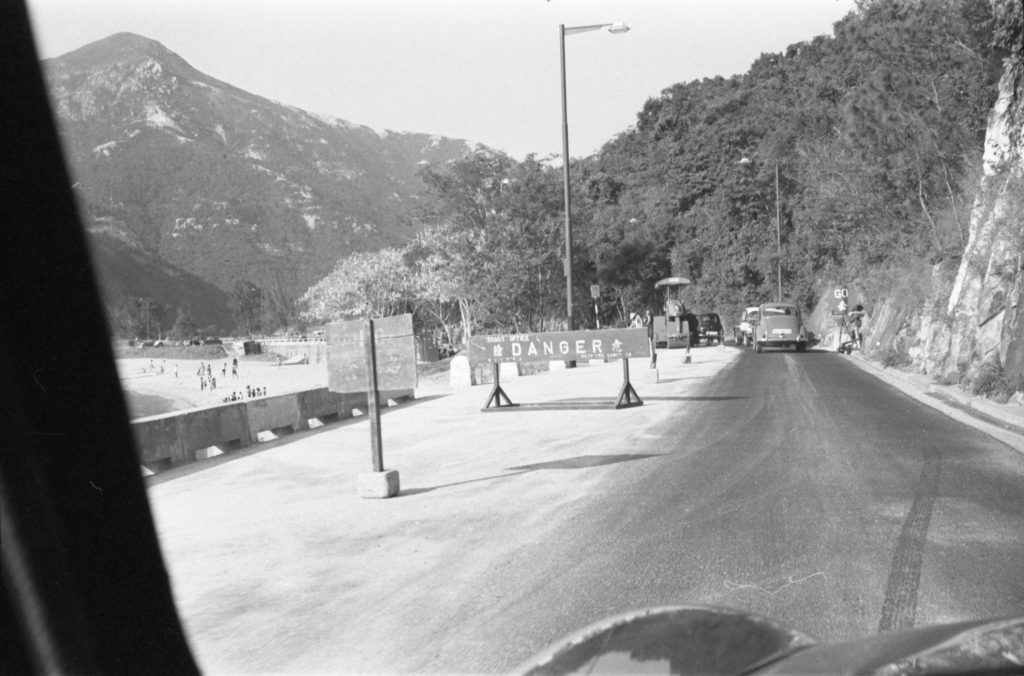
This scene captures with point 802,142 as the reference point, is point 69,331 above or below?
below

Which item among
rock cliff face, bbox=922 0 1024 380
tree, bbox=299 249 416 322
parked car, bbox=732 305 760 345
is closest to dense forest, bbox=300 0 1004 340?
tree, bbox=299 249 416 322

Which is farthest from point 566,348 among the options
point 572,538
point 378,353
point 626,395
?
point 572,538

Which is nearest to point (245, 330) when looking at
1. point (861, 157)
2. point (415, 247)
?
point (415, 247)

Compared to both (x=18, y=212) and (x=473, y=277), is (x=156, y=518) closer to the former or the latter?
(x=18, y=212)

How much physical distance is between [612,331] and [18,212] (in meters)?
10.7

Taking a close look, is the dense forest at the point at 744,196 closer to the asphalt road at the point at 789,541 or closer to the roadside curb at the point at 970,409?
the roadside curb at the point at 970,409

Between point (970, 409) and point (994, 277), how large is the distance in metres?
4.96

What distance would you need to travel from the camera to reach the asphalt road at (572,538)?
510cm

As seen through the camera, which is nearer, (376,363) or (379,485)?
(379,485)

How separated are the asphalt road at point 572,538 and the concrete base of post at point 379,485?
107mm

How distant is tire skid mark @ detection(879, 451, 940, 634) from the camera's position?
16.1 ft

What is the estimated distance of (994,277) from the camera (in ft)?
63.7

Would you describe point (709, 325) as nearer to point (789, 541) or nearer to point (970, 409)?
point (970, 409)

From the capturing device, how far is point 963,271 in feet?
77.1
